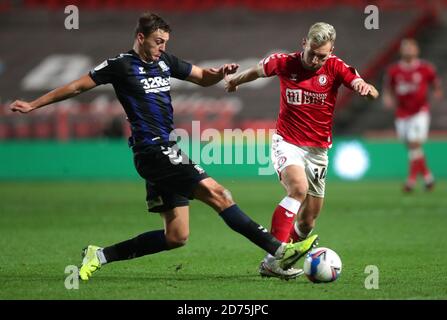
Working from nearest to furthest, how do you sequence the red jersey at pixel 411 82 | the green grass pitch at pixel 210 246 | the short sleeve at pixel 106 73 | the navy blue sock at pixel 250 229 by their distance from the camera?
the green grass pitch at pixel 210 246 → the navy blue sock at pixel 250 229 → the short sleeve at pixel 106 73 → the red jersey at pixel 411 82

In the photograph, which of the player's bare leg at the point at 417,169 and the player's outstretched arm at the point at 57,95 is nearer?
the player's outstretched arm at the point at 57,95

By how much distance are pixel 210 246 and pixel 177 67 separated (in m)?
2.90

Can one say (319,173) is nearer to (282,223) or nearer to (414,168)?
(282,223)

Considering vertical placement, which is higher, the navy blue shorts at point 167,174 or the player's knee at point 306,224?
the navy blue shorts at point 167,174

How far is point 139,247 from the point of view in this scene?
7.74 m

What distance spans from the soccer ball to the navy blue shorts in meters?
1.05

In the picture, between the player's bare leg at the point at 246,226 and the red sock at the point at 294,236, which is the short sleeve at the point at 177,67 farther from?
the red sock at the point at 294,236

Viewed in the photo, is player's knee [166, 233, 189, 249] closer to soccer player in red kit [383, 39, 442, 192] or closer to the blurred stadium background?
the blurred stadium background

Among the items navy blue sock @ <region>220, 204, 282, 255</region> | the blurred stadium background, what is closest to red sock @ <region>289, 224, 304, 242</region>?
navy blue sock @ <region>220, 204, 282, 255</region>

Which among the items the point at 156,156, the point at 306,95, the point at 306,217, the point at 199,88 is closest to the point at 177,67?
the point at 156,156

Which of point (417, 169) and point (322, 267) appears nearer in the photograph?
point (322, 267)

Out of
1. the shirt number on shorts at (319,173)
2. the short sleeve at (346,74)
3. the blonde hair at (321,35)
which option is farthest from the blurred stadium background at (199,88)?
the blonde hair at (321,35)

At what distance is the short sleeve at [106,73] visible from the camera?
293 inches
